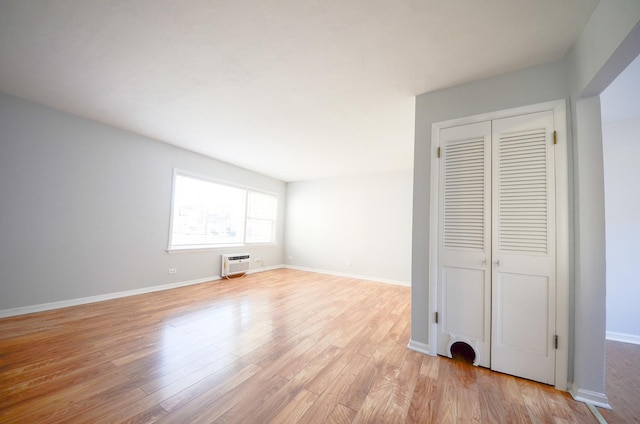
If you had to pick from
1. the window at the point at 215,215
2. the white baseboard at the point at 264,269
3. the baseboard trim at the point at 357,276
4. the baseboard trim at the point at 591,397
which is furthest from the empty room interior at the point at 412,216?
the white baseboard at the point at 264,269

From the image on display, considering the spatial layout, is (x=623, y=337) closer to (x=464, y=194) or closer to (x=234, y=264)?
(x=464, y=194)

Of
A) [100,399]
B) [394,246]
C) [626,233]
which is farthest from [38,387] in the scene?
[626,233]

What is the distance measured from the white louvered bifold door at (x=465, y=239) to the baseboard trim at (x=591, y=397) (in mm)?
515

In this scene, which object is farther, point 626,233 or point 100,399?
point 626,233

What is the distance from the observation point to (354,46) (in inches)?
73.4

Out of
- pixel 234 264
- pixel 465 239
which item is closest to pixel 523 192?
pixel 465 239

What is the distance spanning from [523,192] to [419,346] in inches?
66.6

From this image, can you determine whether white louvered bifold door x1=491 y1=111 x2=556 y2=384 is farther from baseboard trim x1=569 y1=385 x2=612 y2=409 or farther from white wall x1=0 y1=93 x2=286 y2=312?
white wall x1=0 y1=93 x2=286 y2=312

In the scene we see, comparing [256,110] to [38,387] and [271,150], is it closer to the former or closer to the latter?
[271,150]

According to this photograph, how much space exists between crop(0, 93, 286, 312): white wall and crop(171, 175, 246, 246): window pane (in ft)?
0.91

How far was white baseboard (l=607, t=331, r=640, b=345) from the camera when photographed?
247 centimetres

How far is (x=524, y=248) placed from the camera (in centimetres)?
187

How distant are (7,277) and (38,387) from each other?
2.20 m

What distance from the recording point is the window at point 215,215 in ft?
14.8
